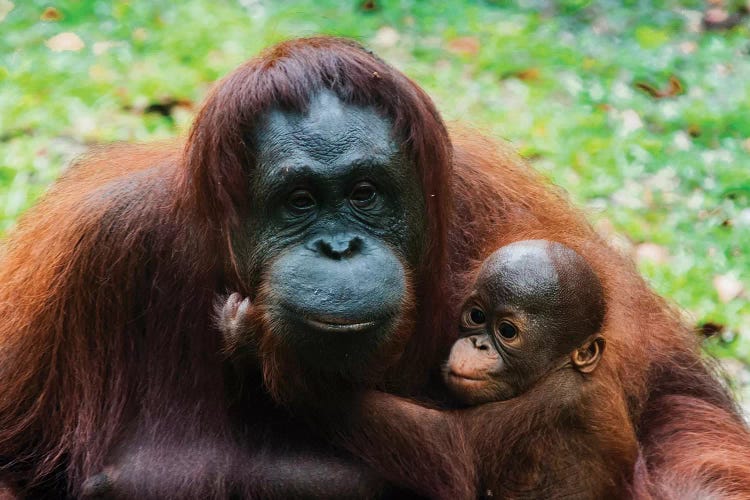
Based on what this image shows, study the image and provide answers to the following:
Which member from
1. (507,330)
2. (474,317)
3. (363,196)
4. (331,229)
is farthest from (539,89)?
(331,229)

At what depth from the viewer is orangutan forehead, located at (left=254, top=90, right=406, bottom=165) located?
137 inches

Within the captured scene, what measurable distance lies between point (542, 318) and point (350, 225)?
0.80 meters

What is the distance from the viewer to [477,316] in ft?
13.1

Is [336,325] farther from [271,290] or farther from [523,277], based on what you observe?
[523,277]

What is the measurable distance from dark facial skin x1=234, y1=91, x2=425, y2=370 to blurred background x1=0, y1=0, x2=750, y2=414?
262cm

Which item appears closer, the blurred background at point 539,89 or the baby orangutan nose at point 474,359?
the baby orangutan nose at point 474,359

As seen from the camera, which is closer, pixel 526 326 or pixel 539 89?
pixel 526 326

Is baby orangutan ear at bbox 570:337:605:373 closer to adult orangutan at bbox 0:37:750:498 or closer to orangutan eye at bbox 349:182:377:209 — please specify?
adult orangutan at bbox 0:37:750:498

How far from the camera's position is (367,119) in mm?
3594

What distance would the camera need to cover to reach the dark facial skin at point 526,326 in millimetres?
3848

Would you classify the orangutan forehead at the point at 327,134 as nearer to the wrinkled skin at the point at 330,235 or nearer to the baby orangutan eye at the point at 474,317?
the wrinkled skin at the point at 330,235

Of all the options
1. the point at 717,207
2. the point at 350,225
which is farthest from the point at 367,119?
the point at 717,207

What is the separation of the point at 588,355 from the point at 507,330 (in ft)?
0.99

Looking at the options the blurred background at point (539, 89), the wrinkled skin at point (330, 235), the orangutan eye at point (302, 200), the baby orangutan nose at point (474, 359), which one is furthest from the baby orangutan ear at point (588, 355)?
the blurred background at point (539, 89)
